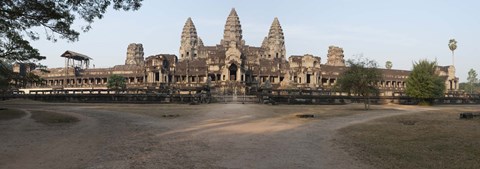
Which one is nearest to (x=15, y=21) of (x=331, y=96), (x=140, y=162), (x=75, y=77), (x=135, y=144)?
(x=135, y=144)

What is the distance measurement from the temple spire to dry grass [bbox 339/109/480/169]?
90.1m

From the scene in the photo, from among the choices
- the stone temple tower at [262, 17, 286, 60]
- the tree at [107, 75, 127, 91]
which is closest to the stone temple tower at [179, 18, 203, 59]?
the stone temple tower at [262, 17, 286, 60]

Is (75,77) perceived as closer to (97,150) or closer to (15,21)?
(15,21)

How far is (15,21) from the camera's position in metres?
15.6

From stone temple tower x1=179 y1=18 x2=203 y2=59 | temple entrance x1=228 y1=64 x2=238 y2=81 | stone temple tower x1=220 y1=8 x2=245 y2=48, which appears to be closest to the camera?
temple entrance x1=228 y1=64 x2=238 y2=81

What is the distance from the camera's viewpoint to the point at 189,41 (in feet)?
332

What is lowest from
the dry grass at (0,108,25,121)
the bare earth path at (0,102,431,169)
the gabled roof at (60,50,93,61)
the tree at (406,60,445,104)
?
the bare earth path at (0,102,431,169)

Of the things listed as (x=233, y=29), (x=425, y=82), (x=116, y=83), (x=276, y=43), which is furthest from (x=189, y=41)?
(x=425, y=82)

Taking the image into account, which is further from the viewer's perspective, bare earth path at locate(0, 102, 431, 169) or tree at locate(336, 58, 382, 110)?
tree at locate(336, 58, 382, 110)

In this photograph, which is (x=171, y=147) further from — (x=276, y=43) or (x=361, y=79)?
(x=276, y=43)

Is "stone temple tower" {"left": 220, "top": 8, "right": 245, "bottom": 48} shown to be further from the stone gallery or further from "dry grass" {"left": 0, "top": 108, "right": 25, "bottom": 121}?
"dry grass" {"left": 0, "top": 108, "right": 25, "bottom": 121}

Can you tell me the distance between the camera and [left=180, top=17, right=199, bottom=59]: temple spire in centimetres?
10094

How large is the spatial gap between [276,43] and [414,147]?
89.3 meters

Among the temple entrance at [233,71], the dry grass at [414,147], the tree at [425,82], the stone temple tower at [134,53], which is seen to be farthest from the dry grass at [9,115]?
the stone temple tower at [134,53]
